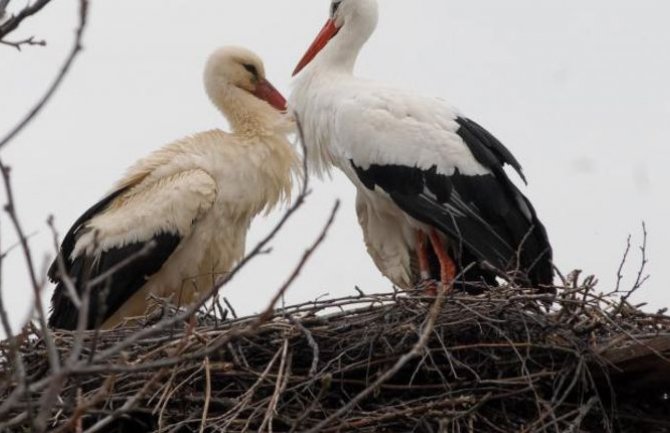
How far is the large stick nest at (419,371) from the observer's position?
15.1 ft

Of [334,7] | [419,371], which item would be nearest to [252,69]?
[334,7]

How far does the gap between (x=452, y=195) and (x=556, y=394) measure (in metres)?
1.65

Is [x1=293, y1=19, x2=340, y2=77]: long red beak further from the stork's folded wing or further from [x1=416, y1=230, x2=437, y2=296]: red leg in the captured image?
[x1=416, y1=230, x2=437, y2=296]: red leg

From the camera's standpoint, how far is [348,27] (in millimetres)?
6906

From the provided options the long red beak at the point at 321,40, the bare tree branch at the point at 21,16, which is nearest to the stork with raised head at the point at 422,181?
the long red beak at the point at 321,40

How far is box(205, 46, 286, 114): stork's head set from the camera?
713 centimetres

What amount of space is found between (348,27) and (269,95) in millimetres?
645

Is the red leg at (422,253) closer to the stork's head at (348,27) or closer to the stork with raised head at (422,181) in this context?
the stork with raised head at (422,181)

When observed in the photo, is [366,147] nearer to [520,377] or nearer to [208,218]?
[208,218]

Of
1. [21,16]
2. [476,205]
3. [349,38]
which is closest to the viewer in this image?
[21,16]

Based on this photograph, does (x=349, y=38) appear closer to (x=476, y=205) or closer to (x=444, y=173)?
(x=444, y=173)

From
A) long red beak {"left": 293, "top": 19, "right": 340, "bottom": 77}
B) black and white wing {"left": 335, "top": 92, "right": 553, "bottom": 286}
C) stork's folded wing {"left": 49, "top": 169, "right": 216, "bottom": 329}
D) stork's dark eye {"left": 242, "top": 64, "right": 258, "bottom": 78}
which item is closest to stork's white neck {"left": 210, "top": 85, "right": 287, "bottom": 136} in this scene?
stork's dark eye {"left": 242, "top": 64, "right": 258, "bottom": 78}

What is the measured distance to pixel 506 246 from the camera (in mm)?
6008

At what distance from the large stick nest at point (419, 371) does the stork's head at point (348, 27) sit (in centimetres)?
226
